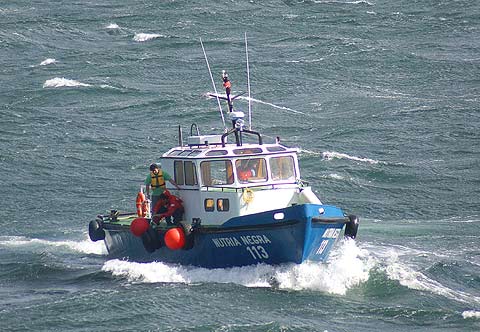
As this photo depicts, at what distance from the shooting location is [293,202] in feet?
98.3

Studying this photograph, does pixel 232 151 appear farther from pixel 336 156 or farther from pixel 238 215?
pixel 336 156

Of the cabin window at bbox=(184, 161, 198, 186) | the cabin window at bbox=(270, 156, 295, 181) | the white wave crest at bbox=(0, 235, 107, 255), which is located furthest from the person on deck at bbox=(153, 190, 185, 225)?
the white wave crest at bbox=(0, 235, 107, 255)

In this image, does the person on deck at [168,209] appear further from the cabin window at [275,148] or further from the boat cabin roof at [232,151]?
the cabin window at [275,148]

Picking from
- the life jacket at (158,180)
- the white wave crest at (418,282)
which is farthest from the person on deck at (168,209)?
the white wave crest at (418,282)

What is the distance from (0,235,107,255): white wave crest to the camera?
117 ft

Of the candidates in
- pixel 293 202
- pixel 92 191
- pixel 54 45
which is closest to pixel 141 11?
pixel 54 45

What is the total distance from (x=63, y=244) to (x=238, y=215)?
8.68 m

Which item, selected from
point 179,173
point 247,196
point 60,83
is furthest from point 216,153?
point 60,83

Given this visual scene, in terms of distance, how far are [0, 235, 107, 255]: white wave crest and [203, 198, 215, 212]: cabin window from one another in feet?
21.1

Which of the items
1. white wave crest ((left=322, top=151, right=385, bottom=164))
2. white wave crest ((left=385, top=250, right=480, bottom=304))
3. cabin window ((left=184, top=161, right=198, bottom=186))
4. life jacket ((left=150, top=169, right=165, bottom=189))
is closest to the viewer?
white wave crest ((left=385, top=250, right=480, bottom=304))

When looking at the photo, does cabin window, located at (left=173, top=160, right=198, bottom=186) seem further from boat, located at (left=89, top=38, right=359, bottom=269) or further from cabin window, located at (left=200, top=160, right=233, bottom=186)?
cabin window, located at (left=200, top=160, right=233, bottom=186)

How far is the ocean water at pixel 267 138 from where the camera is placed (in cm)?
2778

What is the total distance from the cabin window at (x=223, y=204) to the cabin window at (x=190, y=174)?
38.0 inches

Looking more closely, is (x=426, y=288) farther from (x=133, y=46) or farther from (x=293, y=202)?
(x=133, y=46)
